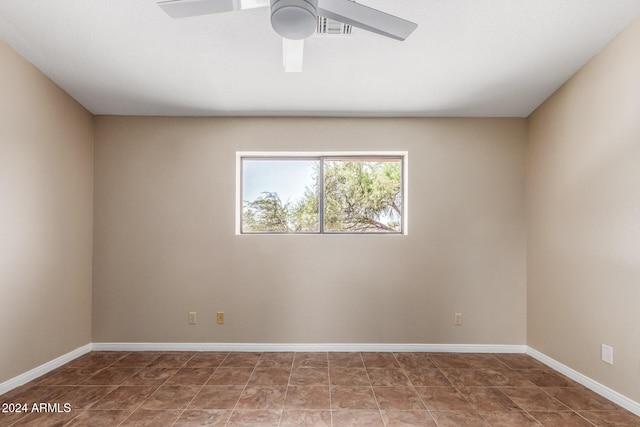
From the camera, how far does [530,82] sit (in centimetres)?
274

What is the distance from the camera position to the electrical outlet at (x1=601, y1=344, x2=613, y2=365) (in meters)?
2.31

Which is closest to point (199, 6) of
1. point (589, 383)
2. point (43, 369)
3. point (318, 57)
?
point (318, 57)

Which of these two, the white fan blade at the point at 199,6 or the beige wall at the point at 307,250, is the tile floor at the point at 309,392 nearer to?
the beige wall at the point at 307,250

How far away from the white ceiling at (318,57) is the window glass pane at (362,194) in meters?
0.57

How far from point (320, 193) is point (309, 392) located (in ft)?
6.25

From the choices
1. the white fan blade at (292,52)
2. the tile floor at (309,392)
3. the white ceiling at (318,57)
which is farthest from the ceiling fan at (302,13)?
the tile floor at (309,392)

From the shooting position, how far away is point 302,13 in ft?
4.68

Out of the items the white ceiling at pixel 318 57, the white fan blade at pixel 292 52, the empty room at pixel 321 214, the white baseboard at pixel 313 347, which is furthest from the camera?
the white baseboard at pixel 313 347

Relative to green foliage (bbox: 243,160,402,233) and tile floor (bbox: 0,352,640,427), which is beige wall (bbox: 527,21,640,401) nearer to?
tile floor (bbox: 0,352,640,427)

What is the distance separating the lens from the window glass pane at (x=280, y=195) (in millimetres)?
3490

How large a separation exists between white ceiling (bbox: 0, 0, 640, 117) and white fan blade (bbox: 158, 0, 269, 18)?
1.92 ft

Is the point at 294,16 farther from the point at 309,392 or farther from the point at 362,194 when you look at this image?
the point at 309,392

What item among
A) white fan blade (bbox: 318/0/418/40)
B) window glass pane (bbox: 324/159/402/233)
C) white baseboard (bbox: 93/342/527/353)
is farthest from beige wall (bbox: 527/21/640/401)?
white fan blade (bbox: 318/0/418/40)

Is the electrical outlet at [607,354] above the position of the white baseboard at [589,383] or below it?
above
